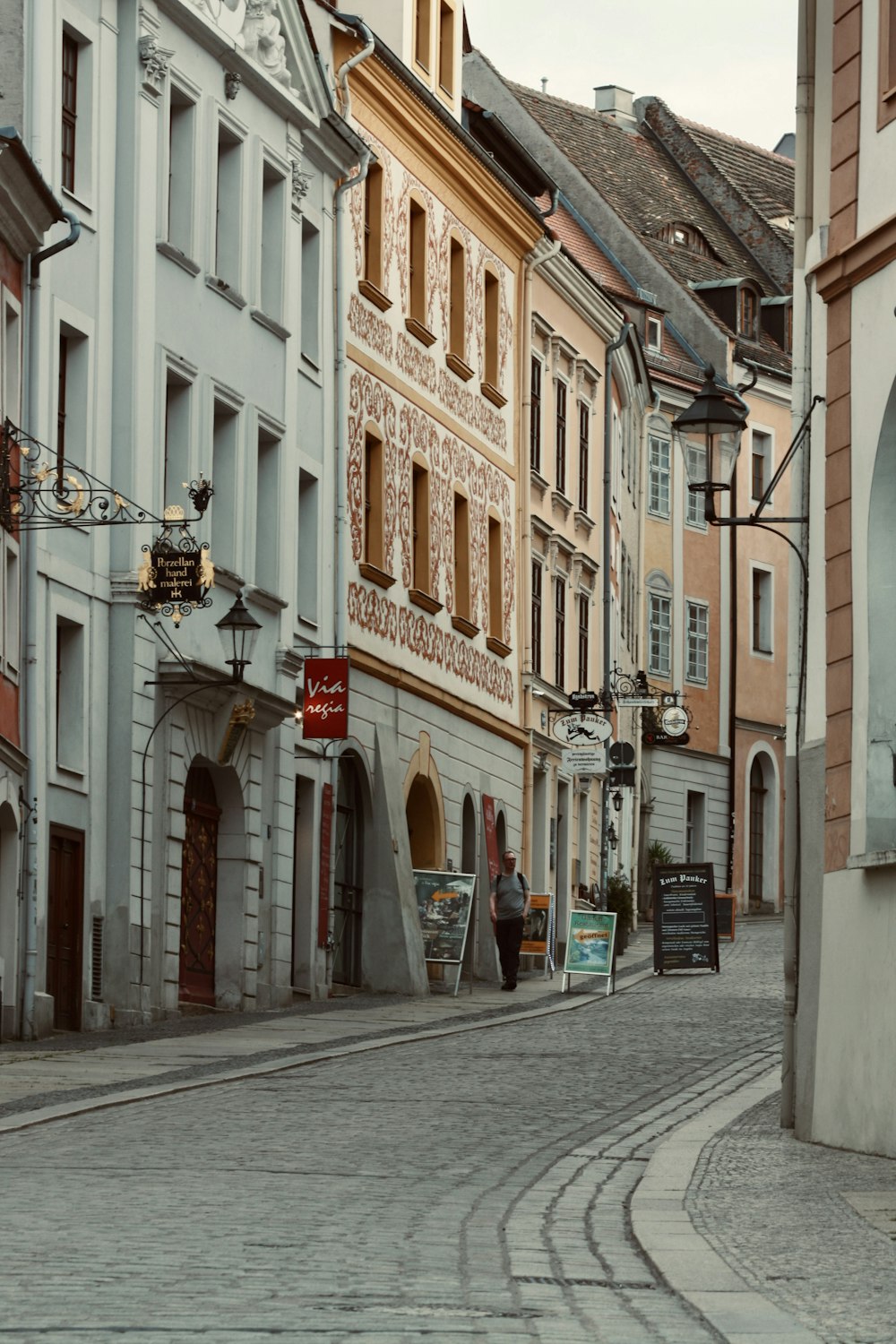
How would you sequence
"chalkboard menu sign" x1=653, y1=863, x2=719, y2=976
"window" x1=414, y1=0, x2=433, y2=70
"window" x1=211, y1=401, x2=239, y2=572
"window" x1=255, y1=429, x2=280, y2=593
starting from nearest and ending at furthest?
"window" x1=211, y1=401, x2=239, y2=572, "window" x1=255, y1=429, x2=280, y2=593, "chalkboard menu sign" x1=653, y1=863, x2=719, y2=976, "window" x1=414, y1=0, x2=433, y2=70

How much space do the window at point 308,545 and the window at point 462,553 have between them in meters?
6.72

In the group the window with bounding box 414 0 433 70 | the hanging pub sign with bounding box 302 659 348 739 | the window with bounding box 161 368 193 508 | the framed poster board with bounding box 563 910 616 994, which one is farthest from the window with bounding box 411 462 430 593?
the window with bounding box 161 368 193 508

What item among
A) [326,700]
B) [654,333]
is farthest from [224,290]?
[654,333]

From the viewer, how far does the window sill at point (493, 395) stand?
1556 inches

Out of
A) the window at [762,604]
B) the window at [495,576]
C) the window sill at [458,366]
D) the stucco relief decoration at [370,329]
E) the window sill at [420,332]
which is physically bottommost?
the window at [495,576]

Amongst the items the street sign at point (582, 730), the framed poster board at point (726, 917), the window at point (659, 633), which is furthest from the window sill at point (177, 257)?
the window at point (659, 633)

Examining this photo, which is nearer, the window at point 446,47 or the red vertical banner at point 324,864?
the red vertical banner at point 324,864

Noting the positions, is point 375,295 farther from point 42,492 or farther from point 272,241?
point 42,492

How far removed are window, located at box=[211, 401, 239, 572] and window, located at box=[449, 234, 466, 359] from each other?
9551 millimetres

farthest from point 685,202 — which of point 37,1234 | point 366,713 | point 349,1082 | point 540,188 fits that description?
point 37,1234

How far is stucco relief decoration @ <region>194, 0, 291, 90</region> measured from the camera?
1129 inches

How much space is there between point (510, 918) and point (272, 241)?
856 centimetres

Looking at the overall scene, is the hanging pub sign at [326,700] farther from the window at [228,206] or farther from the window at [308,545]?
the window at [228,206]

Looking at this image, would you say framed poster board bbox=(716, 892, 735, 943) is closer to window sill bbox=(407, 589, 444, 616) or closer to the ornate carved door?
window sill bbox=(407, 589, 444, 616)
